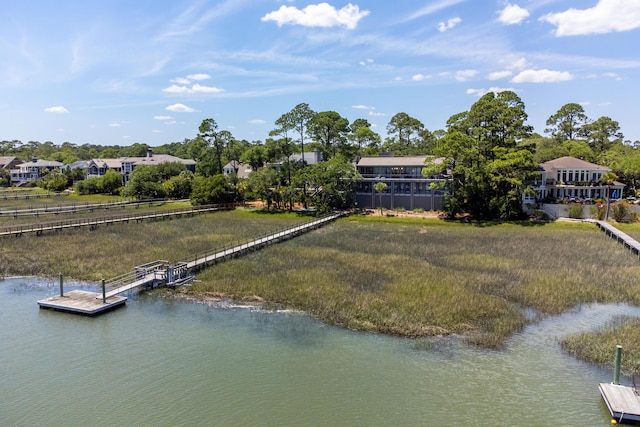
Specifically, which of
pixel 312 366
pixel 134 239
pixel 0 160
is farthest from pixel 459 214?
pixel 0 160

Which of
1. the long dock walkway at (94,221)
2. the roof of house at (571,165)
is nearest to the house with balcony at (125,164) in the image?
the long dock walkway at (94,221)

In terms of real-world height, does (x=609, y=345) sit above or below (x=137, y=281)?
below

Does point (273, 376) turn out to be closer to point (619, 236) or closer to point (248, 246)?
point (248, 246)

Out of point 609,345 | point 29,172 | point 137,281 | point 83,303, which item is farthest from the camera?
point 29,172

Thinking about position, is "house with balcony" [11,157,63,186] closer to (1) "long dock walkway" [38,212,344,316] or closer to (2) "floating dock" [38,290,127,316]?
(1) "long dock walkway" [38,212,344,316]

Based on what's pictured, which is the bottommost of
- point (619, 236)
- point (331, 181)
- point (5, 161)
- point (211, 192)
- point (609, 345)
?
point (609, 345)

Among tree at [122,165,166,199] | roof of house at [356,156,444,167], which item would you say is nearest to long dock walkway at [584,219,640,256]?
roof of house at [356,156,444,167]

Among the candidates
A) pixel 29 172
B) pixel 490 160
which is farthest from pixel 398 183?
pixel 29 172
